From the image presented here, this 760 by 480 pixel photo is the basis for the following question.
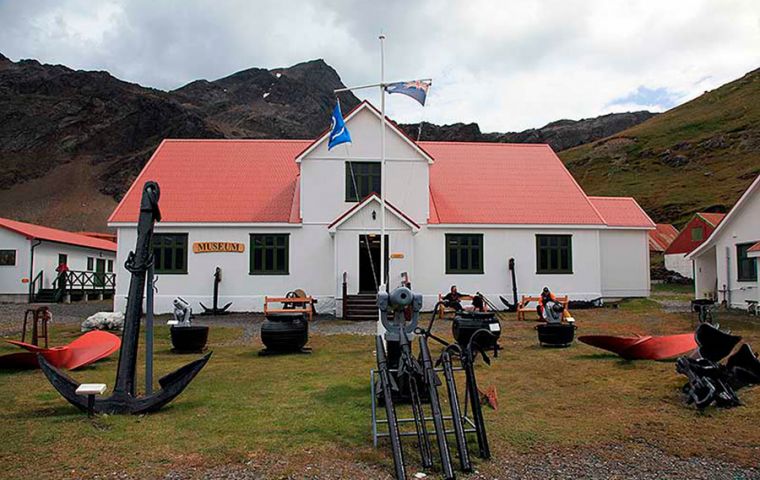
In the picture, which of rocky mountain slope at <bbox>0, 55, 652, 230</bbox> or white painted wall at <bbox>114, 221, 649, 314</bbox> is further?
rocky mountain slope at <bbox>0, 55, 652, 230</bbox>

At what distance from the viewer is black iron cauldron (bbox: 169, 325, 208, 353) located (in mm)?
13688

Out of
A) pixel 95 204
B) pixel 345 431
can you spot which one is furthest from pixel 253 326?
pixel 95 204

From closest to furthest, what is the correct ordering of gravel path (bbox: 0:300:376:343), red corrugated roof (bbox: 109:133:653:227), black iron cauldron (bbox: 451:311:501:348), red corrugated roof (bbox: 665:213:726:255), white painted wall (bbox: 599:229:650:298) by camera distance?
1. black iron cauldron (bbox: 451:311:501:348)
2. gravel path (bbox: 0:300:376:343)
3. red corrugated roof (bbox: 109:133:653:227)
4. white painted wall (bbox: 599:229:650:298)
5. red corrugated roof (bbox: 665:213:726:255)

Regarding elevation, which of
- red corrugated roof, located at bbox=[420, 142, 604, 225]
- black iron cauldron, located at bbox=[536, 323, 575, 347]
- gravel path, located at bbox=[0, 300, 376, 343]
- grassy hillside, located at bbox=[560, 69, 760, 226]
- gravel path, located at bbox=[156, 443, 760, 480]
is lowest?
gravel path, located at bbox=[156, 443, 760, 480]

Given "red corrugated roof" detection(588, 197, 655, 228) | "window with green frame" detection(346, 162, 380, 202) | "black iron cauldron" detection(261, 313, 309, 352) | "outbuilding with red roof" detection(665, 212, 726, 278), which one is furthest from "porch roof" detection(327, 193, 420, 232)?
"outbuilding with red roof" detection(665, 212, 726, 278)

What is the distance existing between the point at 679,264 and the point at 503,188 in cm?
3036

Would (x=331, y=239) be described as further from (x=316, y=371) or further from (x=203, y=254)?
(x=316, y=371)

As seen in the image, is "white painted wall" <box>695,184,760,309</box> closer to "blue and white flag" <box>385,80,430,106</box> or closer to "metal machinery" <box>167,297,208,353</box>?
"blue and white flag" <box>385,80,430,106</box>

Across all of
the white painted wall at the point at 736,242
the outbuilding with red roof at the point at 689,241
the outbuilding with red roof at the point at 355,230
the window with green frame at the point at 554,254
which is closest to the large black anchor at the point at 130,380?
the outbuilding with red roof at the point at 355,230

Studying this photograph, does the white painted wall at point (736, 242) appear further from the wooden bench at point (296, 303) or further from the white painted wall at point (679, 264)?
the white painted wall at point (679, 264)

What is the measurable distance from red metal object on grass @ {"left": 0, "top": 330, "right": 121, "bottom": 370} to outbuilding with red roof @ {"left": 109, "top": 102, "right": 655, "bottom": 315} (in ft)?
36.6

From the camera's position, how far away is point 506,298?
24.5 metres

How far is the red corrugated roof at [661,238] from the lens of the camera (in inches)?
2315

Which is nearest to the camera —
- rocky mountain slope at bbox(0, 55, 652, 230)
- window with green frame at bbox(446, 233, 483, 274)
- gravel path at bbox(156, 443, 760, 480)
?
gravel path at bbox(156, 443, 760, 480)
